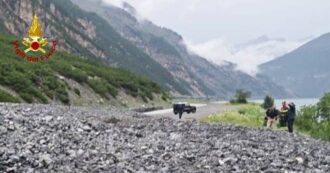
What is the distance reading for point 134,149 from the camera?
69.8 ft

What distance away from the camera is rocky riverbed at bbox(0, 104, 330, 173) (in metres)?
18.3

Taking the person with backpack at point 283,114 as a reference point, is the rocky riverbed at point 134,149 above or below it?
below

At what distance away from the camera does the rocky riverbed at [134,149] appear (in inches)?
720

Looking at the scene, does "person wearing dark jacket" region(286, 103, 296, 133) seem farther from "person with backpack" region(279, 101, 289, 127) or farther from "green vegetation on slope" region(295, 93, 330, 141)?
"green vegetation on slope" region(295, 93, 330, 141)

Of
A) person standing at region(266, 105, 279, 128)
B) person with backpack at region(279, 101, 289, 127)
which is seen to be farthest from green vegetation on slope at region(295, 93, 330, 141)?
person standing at region(266, 105, 279, 128)

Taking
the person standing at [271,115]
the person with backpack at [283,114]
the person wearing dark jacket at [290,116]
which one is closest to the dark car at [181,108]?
the person with backpack at [283,114]

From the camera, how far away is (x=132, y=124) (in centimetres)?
2916

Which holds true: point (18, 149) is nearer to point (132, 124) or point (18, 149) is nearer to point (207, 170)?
point (207, 170)

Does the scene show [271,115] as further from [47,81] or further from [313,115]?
[47,81]

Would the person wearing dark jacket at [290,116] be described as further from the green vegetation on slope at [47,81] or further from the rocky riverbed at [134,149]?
the green vegetation on slope at [47,81]

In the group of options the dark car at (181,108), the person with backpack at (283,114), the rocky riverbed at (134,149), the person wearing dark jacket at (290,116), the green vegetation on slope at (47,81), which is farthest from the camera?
the green vegetation on slope at (47,81)

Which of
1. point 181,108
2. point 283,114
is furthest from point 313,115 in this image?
point 283,114

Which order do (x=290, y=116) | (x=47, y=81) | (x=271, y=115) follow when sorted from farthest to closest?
(x=47, y=81) < (x=271, y=115) < (x=290, y=116)

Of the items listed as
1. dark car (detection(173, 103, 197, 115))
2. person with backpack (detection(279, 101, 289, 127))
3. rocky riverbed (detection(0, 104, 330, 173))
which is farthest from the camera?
dark car (detection(173, 103, 197, 115))
